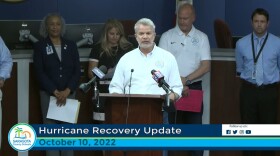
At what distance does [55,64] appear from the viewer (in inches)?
339

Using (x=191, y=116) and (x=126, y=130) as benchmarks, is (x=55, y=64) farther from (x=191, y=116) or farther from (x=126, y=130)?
(x=126, y=130)

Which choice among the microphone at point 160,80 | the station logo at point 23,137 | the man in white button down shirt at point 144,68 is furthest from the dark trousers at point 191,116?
the microphone at point 160,80

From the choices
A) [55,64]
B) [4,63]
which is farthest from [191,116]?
[4,63]

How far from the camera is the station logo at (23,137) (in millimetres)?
7156

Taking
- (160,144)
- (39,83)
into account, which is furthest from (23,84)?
(160,144)

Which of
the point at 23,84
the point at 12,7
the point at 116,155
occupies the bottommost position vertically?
the point at 116,155

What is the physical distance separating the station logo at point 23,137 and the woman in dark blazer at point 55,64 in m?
1.25

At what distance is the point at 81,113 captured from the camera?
9.05 metres

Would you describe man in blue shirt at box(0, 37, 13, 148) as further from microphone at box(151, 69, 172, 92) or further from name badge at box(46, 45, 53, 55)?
microphone at box(151, 69, 172, 92)

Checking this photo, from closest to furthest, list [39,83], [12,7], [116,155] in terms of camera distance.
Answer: [116,155]
[39,83]
[12,7]

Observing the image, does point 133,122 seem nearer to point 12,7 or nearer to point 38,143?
point 38,143

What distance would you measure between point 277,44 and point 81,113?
2.28 m

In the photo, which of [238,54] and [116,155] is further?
[238,54]

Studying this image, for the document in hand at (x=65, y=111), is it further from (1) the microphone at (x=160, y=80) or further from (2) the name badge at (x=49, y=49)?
(1) the microphone at (x=160, y=80)
